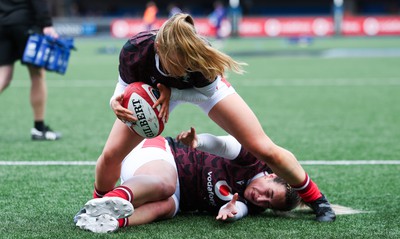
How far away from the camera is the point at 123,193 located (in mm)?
3953

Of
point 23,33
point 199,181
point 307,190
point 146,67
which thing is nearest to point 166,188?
point 199,181

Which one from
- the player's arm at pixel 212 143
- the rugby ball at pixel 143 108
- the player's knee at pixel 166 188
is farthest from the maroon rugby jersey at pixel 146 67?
the player's knee at pixel 166 188

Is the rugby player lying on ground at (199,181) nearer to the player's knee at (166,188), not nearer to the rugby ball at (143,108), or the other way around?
the player's knee at (166,188)

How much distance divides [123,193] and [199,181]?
2.16ft

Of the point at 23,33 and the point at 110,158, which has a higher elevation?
the point at 23,33

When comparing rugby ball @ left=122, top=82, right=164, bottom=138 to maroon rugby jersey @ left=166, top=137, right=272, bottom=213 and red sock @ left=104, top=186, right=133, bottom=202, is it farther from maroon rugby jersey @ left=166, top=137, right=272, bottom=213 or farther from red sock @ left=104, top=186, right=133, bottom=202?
maroon rugby jersey @ left=166, top=137, right=272, bottom=213

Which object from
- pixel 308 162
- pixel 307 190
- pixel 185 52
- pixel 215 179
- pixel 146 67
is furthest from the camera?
pixel 308 162

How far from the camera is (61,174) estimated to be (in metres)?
5.61

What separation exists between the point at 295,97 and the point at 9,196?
7337 millimetres

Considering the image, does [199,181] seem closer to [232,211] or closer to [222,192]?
[222,192]

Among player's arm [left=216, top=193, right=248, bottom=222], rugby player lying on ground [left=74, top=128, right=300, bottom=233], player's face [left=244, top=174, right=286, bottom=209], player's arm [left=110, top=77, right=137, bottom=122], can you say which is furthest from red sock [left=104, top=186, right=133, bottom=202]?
player's face [left=244, top=174, right=286, bottom=209]

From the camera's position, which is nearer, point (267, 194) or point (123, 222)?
point (123, 222)

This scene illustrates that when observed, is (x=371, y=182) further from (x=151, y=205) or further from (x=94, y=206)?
(x=94, y=206)

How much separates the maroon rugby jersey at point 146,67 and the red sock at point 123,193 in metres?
0.60
